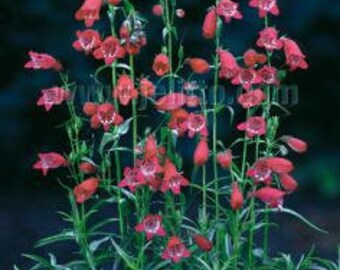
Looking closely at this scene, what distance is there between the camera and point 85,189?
4473mm

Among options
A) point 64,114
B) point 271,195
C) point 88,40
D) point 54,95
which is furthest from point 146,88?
point 64,114

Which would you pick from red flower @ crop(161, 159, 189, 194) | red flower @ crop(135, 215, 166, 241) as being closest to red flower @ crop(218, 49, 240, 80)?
red flower @ crop(161, 159, 189, 194)

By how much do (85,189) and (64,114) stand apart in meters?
2.03

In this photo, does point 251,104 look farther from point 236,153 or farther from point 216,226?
point 236,153

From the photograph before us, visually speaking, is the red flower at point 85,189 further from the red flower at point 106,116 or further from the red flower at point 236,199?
the red flower at point 236,199

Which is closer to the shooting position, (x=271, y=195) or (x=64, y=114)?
(x=271, y=195)

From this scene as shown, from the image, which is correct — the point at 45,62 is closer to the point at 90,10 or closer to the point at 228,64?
the point at 90,10

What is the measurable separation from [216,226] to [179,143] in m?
1.75

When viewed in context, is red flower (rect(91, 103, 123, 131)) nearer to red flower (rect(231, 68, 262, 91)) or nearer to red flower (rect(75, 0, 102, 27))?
red flower (rect(75, 0, 102, 27))

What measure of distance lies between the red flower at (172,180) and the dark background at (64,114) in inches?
71.2

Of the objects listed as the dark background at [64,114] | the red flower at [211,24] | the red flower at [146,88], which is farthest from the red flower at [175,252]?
the dark background at [64,114]

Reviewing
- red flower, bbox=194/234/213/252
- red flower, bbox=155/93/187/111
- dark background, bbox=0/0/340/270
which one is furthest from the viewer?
dark background, bbox=0/0/340/270

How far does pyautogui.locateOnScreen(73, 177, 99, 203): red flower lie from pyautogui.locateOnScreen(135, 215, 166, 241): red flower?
240mm

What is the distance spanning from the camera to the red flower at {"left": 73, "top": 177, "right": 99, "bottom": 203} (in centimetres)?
447
